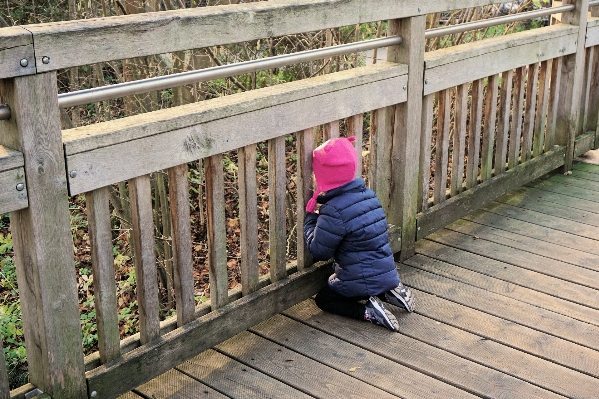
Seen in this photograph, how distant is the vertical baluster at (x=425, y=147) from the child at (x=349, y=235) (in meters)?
0.74

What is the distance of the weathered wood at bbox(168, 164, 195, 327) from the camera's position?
2.87 m

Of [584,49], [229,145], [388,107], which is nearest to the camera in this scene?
[229,145]

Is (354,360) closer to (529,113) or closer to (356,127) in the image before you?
(356,127)

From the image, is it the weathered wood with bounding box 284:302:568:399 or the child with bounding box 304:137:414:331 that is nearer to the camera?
the weathered wood with bounding box 284:302:568:399

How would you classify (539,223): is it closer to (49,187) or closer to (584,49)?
(584,49)

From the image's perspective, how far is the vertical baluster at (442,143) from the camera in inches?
162

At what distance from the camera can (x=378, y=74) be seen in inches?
139

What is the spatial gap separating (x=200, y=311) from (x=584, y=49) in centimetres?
348

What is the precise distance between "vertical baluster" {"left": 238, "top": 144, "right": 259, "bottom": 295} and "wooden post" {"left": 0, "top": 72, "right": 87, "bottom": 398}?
83 cm

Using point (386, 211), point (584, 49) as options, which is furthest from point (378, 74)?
point (584, 49)

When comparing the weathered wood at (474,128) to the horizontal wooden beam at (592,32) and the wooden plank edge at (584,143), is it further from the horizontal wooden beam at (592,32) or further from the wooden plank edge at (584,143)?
the wooden plank edge at (584,143)

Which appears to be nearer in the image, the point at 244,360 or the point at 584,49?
the point at 244,360

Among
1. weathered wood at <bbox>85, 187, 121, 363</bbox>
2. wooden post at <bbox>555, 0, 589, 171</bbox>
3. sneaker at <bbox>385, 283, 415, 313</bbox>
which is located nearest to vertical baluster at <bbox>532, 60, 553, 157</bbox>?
wooden post at <bbox>555, 0, 589, 171</bbox>

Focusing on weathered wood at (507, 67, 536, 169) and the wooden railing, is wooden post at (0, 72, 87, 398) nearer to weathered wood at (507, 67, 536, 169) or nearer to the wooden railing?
the wooden railing
